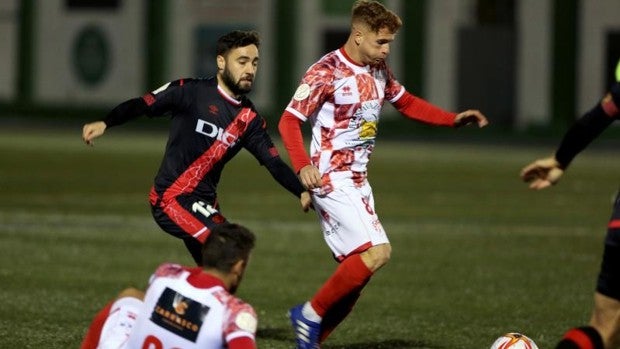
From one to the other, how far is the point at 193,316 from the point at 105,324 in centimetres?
89

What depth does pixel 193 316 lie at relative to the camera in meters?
6.44

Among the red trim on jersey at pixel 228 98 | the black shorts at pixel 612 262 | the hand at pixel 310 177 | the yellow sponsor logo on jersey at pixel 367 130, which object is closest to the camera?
the black shorts at pixel 612 262


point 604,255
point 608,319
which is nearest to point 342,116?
point 604,255

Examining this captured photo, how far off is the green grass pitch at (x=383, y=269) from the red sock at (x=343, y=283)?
1071 mm

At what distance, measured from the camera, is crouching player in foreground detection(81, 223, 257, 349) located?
6398 millimetres

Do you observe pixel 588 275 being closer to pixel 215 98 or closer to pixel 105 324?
pixel 215 98

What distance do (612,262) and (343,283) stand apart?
2.35 m

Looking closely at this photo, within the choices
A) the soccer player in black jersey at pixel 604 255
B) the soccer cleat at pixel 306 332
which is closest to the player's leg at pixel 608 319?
the soccer player in black jersey at pixel 604 255

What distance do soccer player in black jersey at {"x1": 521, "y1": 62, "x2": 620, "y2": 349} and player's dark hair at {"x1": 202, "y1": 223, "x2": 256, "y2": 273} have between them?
154 cm

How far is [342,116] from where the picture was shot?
9180 millimetres

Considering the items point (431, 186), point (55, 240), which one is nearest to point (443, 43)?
point (431, 186)

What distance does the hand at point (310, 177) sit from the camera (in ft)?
28.5

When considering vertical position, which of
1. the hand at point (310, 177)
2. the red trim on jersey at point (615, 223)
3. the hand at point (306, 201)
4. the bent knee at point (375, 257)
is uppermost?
the red trim on jersey at point (615, 223)

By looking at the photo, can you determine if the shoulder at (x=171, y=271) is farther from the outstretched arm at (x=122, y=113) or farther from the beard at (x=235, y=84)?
the beard at (x=235, y=84)
